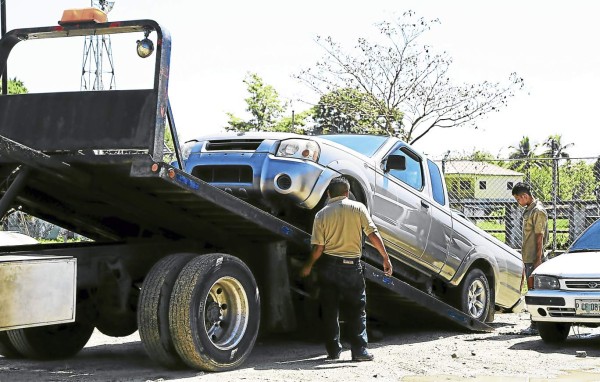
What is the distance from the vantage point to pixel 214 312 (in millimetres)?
7805

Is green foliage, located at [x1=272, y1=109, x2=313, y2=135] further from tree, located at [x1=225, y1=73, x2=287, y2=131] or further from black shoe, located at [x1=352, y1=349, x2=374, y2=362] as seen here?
black shoe, located at [x1=352, y1=349, x2=374, y2=362]

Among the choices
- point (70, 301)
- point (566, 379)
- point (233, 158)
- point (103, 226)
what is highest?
point (233, 158)

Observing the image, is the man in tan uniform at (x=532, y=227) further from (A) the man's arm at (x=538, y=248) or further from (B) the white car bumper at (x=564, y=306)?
(B) the white car bumper at (x=564, y=306)

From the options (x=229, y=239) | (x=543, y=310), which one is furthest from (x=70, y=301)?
(x=543, y=310)

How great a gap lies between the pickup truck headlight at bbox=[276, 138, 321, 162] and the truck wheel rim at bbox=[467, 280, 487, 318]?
11.2 ft

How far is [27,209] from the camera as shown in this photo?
8469 millimetres

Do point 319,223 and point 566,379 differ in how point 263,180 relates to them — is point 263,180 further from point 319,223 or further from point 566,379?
point 566,379

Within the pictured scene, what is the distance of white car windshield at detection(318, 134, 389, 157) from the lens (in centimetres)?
1012

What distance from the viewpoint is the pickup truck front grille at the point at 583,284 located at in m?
9.66

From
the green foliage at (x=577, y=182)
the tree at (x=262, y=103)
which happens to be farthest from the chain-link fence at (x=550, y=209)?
the tree at (x=262, y=103)

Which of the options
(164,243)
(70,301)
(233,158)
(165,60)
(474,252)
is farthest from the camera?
(474,252)

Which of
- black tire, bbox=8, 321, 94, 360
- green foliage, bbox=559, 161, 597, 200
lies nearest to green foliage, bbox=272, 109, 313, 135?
green foliage, bbox=559, 161, 597, 200

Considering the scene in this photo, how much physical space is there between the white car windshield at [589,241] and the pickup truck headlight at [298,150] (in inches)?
141

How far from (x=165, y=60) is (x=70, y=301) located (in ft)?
6.23
